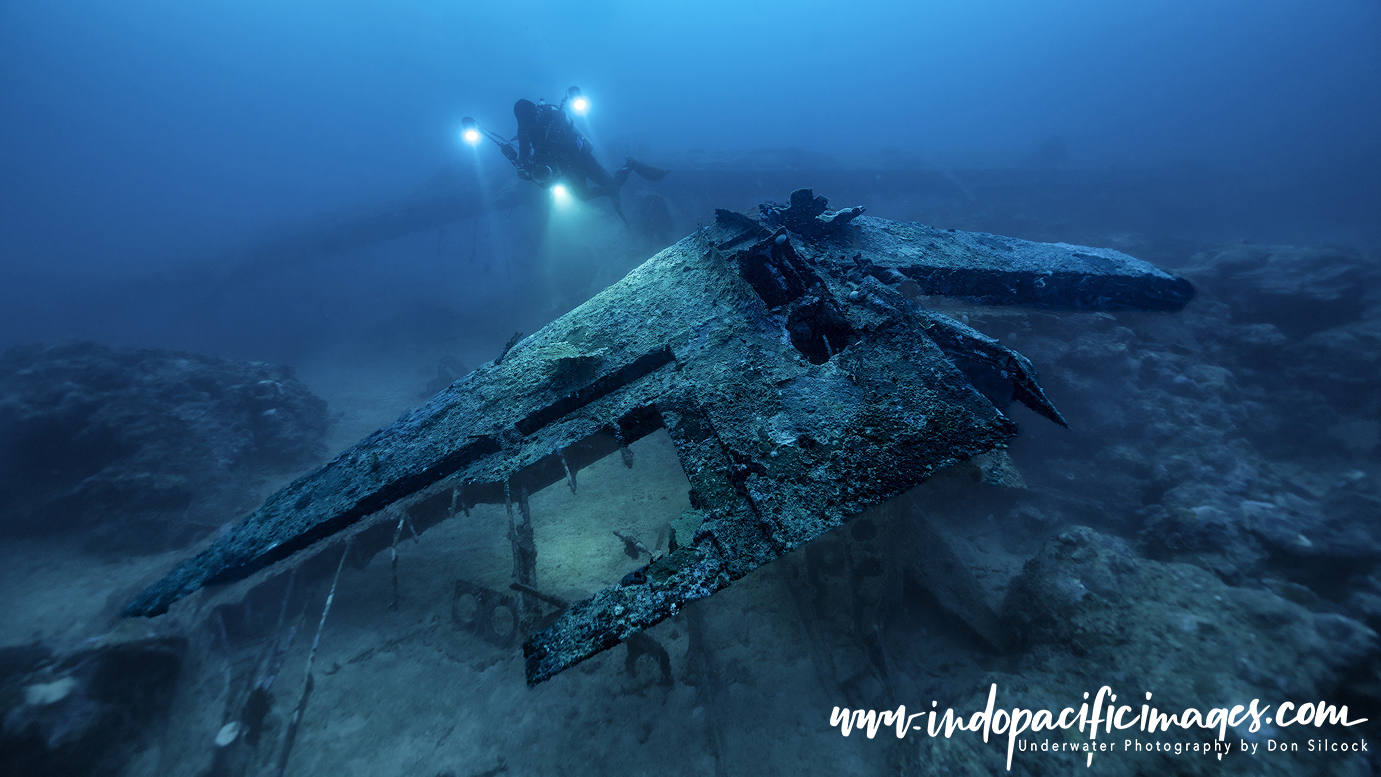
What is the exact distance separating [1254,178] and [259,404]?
46.3 m

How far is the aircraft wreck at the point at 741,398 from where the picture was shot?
159cm

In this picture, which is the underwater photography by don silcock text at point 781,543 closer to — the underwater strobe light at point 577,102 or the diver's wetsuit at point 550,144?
the diver's wetsuit at point 550,144

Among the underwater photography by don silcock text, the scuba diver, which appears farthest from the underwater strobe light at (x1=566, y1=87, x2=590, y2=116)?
the underwater photography by don silcock text

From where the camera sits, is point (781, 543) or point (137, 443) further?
point (137, 443)

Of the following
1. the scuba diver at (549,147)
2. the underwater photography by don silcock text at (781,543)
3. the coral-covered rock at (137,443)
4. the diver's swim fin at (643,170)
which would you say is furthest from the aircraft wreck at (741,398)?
the diver's swim fin at (643,170)

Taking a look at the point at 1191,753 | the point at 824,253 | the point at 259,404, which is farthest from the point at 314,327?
the point at 1191,753

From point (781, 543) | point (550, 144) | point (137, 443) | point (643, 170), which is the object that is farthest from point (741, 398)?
point (643, 170)

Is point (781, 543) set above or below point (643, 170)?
below

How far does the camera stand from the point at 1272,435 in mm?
5875

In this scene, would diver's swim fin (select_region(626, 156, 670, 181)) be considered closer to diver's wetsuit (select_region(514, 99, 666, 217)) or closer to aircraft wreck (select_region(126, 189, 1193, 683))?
diver's wetsuit (select_region(514, 99, 666, 217))

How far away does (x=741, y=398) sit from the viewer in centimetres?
207

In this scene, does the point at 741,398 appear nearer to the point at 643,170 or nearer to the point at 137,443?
the point at 137,443

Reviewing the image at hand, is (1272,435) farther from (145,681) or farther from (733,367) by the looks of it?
(145,681)

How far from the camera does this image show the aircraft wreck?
5.23ft
